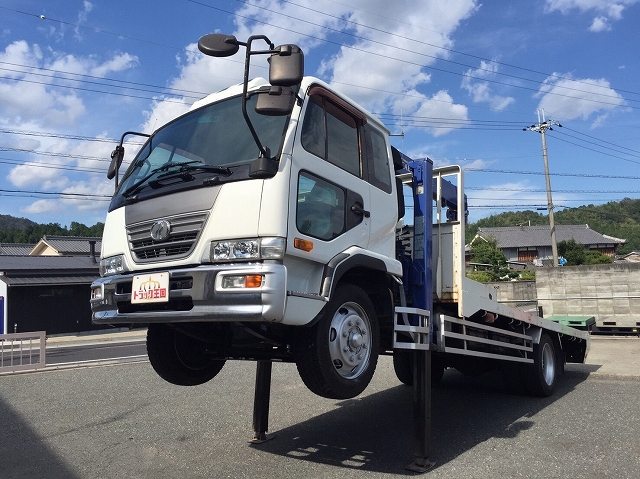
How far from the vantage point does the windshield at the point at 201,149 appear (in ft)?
12.2

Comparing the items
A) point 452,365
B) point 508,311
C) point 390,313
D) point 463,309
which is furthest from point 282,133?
point 452,365

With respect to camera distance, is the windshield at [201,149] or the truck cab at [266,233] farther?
the windshield at [201,149]

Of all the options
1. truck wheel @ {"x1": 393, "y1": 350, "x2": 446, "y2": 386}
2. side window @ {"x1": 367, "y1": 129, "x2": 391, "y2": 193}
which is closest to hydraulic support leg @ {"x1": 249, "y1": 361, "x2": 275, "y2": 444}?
side window @ {"x1": 367, "y1": 129, "x2": 391, "y2": 193}

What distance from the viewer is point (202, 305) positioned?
343cm

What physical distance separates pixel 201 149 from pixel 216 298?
1.33m

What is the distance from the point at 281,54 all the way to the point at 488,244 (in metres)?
39.7

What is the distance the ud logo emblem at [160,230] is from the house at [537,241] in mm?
57983

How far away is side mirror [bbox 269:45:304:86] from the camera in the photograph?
3.33 meters

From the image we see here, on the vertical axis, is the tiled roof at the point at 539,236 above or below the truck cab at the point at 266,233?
above

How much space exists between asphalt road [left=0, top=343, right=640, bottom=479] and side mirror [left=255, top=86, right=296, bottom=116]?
3025 mm

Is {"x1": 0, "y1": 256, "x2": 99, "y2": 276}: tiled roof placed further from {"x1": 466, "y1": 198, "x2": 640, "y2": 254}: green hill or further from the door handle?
{"x1": 466, "y1": 198, "x2": 640, "y2": 254}: green hill

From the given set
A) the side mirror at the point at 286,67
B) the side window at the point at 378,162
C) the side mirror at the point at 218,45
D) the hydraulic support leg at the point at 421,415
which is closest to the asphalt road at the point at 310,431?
the hydraulic support leg at the point at 421,415

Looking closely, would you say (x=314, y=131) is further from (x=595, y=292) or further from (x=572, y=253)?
(x=572, y=253)

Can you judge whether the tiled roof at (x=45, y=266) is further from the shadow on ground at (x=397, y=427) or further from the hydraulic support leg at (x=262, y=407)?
the hydraulic support leg at (x=262, y=407)
